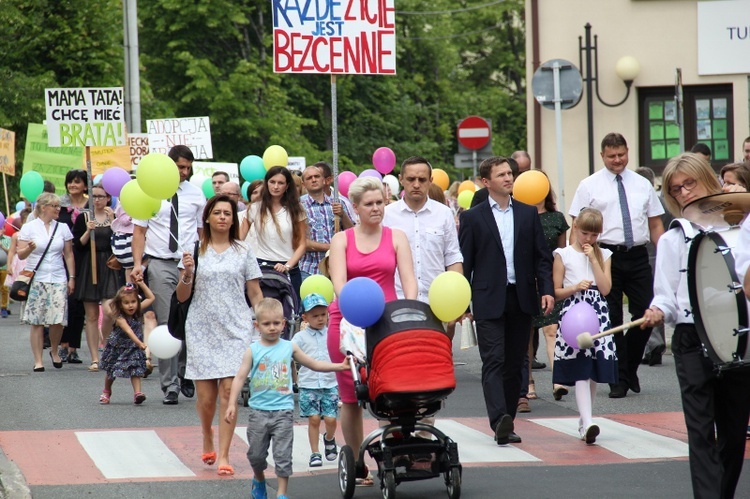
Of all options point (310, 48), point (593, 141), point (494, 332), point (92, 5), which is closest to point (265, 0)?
point (92, 5)

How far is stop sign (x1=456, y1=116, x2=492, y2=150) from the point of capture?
2448cm

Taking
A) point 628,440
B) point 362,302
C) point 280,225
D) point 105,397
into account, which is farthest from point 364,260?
point 105,397

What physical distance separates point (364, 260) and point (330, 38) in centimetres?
515

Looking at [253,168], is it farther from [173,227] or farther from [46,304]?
[173,227]

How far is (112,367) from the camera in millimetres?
12836

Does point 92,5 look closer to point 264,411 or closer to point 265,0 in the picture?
point 265,0

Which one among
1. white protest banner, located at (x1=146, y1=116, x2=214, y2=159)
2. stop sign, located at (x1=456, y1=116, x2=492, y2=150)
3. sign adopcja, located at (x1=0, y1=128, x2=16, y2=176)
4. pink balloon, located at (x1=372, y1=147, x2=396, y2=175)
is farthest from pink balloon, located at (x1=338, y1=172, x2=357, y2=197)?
sign adopcja, located at (x1=0, y1=128, x2=16, y2=176)

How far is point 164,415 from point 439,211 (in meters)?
3.50

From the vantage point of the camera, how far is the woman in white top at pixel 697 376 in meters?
6.74

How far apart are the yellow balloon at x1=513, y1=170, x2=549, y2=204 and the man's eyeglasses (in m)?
5.24

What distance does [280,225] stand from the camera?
12.5 meters

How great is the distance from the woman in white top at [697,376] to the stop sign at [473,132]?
17.4 meters

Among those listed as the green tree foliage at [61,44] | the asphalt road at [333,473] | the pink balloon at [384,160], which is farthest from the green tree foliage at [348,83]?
the asphalt road at [333,473]

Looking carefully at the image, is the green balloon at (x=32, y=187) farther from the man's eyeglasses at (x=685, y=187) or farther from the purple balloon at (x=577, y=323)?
the man's eyeglasses at (x=685, y=187)
